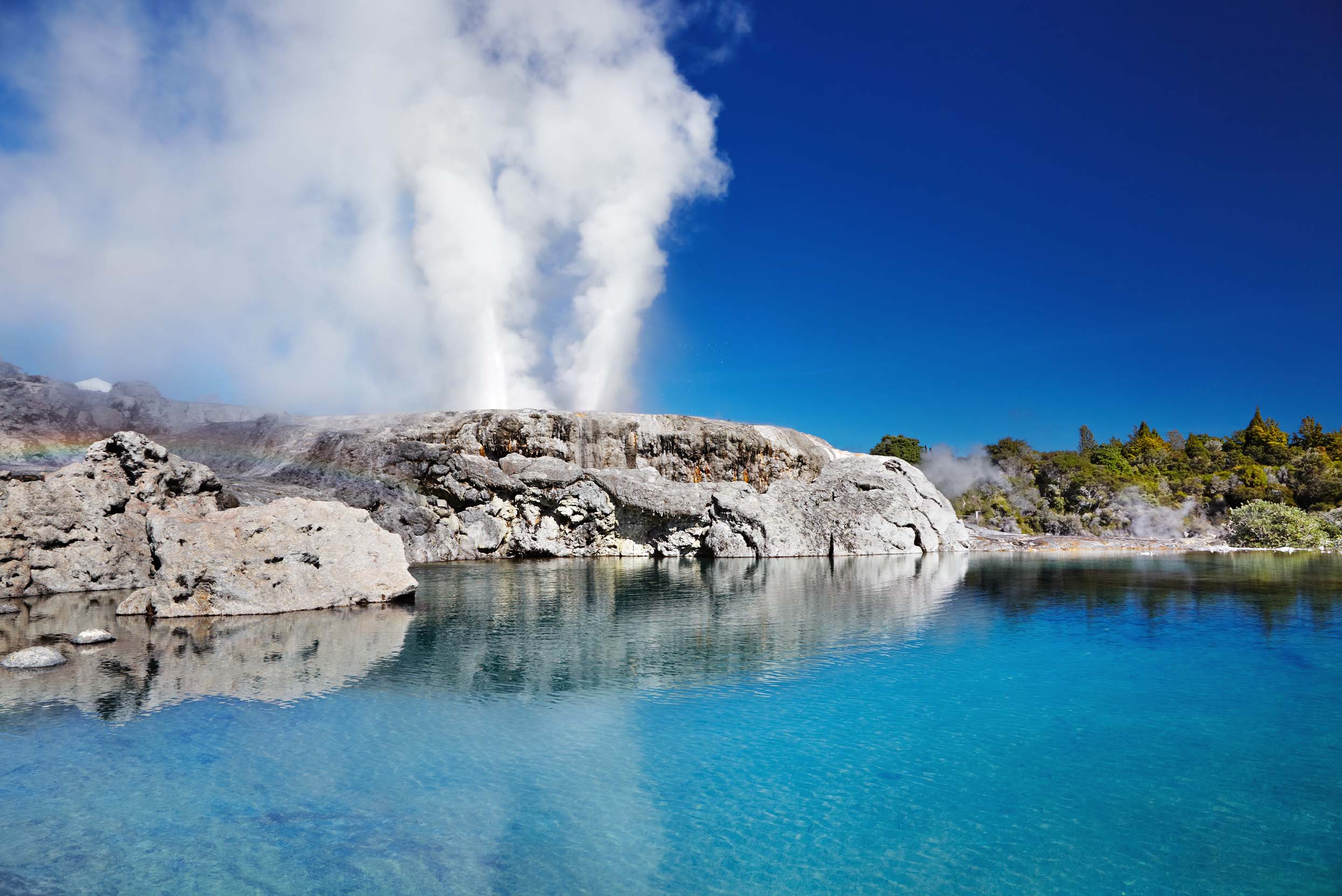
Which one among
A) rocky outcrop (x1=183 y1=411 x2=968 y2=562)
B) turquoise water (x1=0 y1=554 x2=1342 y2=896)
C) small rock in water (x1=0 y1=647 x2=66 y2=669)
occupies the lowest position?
turquoise water (x1=0 y1=554 x2=1342 y2=896)

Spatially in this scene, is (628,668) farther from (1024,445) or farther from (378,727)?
(1024,445)

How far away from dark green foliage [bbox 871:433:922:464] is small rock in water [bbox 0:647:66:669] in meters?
82.0

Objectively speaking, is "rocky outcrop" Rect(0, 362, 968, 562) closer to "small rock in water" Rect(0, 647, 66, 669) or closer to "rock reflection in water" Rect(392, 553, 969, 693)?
"rock reflection in water" Rect(392, 553, 969, 693)

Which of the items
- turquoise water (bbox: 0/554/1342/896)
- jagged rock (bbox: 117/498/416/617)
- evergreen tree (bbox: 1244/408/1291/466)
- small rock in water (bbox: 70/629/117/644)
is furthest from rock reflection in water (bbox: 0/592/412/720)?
evergreen tree (bbox: 1244/408/1291/466)

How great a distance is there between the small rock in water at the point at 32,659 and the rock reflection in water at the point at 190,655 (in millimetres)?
351

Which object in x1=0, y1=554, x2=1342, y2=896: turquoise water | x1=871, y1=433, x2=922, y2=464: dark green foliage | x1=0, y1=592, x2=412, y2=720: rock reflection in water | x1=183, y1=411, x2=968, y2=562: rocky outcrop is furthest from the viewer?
x1=871, y1=433, x2=922, y2=464: dark green foliage

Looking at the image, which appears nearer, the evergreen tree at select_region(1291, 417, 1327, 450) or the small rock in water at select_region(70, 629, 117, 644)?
the small rock in water at select_region(70, 629, 117, 644)

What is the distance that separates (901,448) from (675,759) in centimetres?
8666

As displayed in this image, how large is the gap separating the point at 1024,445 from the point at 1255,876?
88590 millimetres

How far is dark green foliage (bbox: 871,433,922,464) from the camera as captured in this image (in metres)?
89.2

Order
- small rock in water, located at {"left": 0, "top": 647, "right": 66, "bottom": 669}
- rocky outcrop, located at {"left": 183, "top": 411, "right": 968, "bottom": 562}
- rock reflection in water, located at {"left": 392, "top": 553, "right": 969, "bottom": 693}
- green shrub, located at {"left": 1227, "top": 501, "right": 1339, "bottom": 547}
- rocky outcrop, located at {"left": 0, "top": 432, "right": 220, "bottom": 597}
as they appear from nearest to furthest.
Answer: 1. small rock in water, located at {"left": 0, "top": 647, "right": 66, "bottom": 669}
2. rock reflection in water, located at {"left": 392, "top": 553, "right": 969, "bottom": 693}
3. rocky outcrop, located at {"left": 0, "top": 432, "right": 220, "bottom": 597}
4. rocky outcrop, located at {"left": 183, "top": 411, "right": 968, "bottom": 562}
5. green shrub, located at {"left": 1227, "top": 501, "right": 1339, "bottom": 547}

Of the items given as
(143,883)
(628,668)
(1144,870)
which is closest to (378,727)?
(143,883)

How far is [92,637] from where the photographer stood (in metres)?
17.8

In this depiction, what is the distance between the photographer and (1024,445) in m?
87.8
